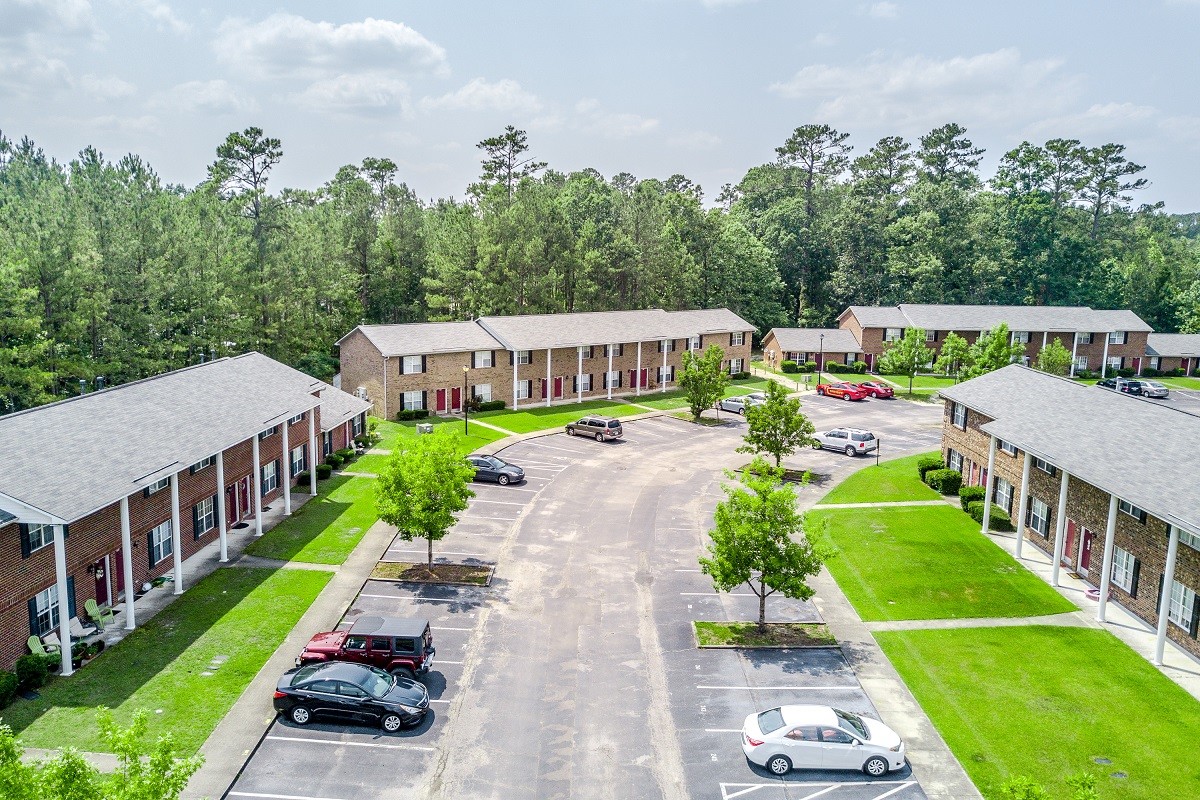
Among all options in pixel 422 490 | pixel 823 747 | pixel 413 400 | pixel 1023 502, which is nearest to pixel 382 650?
pixel 422 490

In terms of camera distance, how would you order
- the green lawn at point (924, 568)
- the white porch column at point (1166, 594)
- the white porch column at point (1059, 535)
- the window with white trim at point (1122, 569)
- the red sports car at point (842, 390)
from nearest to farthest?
1. the white porch column at point (1166, 594)
2. the window with white trim at point (1122, 569)
3. the green lawn at point (924, 568)
4. the white porch column at point (1059, 535)
5. the red sports car at point (842, 390)

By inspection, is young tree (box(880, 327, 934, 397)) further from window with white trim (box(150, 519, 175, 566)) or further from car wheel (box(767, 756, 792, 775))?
window with white trim (box(150, 519, 175, 566))

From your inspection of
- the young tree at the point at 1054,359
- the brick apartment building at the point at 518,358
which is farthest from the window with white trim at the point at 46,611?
the young tree at the point at 1054,359

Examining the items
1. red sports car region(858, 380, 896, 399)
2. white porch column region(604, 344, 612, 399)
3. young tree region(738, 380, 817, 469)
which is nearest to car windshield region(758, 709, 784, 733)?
young tree region(738, 380, 817, 469)

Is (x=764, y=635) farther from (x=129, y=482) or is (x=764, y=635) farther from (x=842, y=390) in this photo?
(x=842, y=390)

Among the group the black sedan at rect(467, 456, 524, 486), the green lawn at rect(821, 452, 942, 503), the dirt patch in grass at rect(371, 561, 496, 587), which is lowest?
the dirt patch in grass at rect(371, 561, 496, 587)

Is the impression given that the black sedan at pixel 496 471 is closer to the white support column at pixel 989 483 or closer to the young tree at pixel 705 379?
the young tree at pixel 705 379

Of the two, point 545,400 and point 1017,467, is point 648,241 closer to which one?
point 545,400
